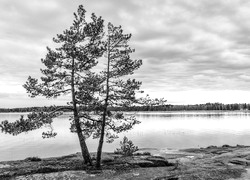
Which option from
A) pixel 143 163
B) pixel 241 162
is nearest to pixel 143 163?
pixel 143 163

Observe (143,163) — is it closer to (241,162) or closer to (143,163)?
(143,163)

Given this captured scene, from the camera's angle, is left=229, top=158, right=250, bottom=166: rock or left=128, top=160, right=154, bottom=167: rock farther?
left=229, top=158, right=250, bottom=166: rock

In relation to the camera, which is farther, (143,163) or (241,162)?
(241,162)

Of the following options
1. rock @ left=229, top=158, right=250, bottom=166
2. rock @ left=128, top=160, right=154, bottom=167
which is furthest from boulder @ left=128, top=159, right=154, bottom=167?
rock @ left=229, top=158, right=250, bottom=166

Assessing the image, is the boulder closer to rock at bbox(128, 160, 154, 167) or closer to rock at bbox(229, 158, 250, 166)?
rock at bbox(128, 160, 154, 167)

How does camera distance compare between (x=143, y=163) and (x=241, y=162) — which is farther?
(x=241, y=162)

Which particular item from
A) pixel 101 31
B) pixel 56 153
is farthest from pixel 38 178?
pixel 56 153

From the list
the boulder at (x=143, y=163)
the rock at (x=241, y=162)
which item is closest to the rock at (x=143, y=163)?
the boulder at (x=143, y=163)

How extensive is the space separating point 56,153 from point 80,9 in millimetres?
27162

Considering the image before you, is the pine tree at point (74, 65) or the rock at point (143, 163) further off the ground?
the pine tree at point (74, 65)

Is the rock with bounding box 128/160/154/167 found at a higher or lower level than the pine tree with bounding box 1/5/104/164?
lower

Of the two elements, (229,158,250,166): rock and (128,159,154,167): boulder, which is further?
(229,158,250,166): rock

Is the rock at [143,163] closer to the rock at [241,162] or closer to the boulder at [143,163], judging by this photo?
the boulder at [143,163]

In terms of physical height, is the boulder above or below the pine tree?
below
